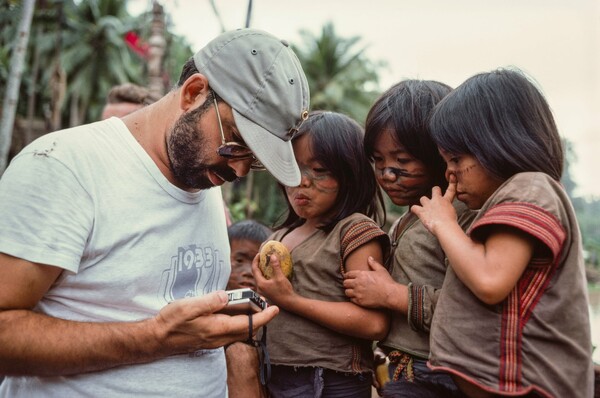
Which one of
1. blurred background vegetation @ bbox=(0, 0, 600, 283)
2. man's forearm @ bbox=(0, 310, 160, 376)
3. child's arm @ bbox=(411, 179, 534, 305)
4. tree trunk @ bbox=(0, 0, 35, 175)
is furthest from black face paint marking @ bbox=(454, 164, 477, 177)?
blurred background vegetation @ bbox=(0, 0, 600, 283)

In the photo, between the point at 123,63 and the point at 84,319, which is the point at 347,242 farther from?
the point at 123,63

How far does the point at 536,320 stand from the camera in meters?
1.80

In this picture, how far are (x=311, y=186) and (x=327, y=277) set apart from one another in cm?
46

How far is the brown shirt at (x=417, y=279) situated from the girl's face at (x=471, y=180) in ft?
0.62

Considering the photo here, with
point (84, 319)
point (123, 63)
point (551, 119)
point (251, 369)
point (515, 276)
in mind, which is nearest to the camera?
point (515, 276)

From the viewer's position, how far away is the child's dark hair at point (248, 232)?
13.0ft

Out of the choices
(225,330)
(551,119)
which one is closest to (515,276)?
(551,119)

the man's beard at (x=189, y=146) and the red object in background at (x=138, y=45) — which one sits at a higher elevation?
the red object in background at (x=138, y=45)

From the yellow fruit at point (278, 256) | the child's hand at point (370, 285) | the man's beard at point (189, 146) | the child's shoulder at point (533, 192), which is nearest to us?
the child's shoulder at point (533, 192)

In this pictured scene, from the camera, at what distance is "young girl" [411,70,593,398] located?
1783 millimetres

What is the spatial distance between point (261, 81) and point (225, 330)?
38.2 inches

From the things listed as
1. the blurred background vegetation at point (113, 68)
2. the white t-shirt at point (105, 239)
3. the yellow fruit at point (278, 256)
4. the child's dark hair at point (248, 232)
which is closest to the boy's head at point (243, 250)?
the child's dark hair at point (248, 232)

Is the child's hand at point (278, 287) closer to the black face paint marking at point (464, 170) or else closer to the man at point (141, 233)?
the man at point (141, 233)

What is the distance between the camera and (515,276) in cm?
179
